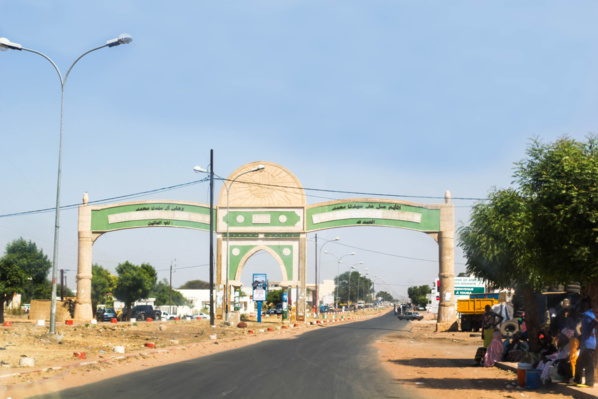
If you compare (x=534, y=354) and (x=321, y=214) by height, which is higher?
(x=321, y=214)

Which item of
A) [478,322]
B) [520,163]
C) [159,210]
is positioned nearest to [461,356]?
[520,163]

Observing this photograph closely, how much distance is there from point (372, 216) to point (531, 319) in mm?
30884

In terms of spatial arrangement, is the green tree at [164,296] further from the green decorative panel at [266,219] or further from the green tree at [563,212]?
the green tree at [563,212]

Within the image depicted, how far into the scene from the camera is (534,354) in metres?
14.7

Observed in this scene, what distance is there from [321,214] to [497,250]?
29.3 meters

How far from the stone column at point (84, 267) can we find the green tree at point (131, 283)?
3561 cm

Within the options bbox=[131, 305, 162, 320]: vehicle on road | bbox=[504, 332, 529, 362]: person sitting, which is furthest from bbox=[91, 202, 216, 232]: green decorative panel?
bbox=[504, 332, 529, 362]: person sitting

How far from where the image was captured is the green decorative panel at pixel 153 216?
5006 centimetres

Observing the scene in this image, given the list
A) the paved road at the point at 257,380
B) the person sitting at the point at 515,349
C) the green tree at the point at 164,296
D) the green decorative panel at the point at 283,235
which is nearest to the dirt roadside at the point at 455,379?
the paved road at the point at 257,380

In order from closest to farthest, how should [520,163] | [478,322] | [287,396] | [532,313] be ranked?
[287,396] < [520,163] < [532,313] < [478,322]

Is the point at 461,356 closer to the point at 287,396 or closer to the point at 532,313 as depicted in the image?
the point at 532,313

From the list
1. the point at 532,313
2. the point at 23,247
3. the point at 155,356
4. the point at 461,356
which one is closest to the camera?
the point at 532,313

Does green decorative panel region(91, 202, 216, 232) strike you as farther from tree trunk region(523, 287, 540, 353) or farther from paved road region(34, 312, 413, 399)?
tree trunk region(523, 287, 540, 353)

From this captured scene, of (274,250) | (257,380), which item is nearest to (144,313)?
(274,250)
